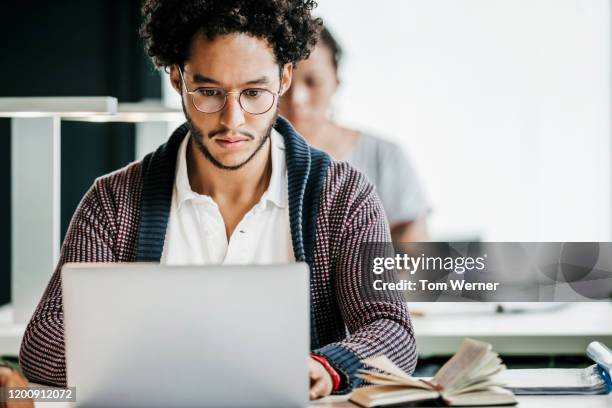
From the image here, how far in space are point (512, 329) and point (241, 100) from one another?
113 cm

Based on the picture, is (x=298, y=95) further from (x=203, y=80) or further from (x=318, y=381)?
(x=318, y=381)

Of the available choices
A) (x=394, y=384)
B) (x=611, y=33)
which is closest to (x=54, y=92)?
(x=611, y=33)

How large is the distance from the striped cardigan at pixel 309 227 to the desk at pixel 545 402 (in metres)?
0.34

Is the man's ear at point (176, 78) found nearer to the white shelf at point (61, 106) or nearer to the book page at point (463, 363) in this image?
the white shelf at point (61, 106)

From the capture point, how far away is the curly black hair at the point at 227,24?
80.7 inches

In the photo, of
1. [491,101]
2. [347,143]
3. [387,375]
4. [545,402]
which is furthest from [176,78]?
[491,101]

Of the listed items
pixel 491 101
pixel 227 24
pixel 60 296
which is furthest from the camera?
pixel 491 101

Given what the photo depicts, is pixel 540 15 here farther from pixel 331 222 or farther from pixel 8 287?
pixel 8 287

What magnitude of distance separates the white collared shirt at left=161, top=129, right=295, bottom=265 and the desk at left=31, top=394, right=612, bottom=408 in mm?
561

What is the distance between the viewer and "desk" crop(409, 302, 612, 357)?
252 centimetres

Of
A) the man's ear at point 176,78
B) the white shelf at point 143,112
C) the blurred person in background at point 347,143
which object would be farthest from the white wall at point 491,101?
the man's ear at point 176,78

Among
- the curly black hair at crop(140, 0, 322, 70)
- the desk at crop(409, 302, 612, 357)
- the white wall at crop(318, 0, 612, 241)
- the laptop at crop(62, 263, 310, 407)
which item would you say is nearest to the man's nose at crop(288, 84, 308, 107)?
the white wall at crop(318, 0, 612, 241)

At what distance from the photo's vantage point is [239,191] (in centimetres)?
206

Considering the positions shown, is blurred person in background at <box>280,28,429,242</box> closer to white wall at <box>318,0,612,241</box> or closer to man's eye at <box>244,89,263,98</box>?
white wall at <box>318,0,612,241</box>
